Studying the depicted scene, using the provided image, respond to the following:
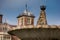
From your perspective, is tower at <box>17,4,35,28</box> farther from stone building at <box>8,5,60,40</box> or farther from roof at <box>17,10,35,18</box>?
stone building at <box>8,5,60,40</box>

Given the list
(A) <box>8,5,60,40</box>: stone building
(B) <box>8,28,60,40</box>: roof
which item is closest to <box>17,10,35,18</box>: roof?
(A) <box>8,5,60,40</box>: stone building

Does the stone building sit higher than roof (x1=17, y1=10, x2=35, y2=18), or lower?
lower

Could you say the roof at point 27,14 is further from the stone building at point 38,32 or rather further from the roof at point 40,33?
the roof at point 40,33

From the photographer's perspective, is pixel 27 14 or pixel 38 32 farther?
pixel 27 14

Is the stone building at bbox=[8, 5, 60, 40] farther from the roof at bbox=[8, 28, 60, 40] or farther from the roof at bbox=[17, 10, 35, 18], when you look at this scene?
the roof at bbox=[17, 10, 35, 18]

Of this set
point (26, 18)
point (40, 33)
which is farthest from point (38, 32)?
point (26, 18)

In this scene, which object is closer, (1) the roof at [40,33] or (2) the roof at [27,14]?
(1) the roof at [40,33]

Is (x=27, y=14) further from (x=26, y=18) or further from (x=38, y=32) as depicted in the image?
(x=38, y=32)

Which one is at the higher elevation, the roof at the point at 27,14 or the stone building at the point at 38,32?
the roof at the point at 27,14

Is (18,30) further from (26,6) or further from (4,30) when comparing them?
(26,6)

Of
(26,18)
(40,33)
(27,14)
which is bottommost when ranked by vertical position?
(40,33)

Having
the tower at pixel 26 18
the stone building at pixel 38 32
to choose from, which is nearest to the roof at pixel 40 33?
the stone building at pixel 38 32

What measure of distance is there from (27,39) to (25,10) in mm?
48273

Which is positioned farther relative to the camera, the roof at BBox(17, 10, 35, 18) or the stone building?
the roof at BBox(17, 10, 35, 18)
